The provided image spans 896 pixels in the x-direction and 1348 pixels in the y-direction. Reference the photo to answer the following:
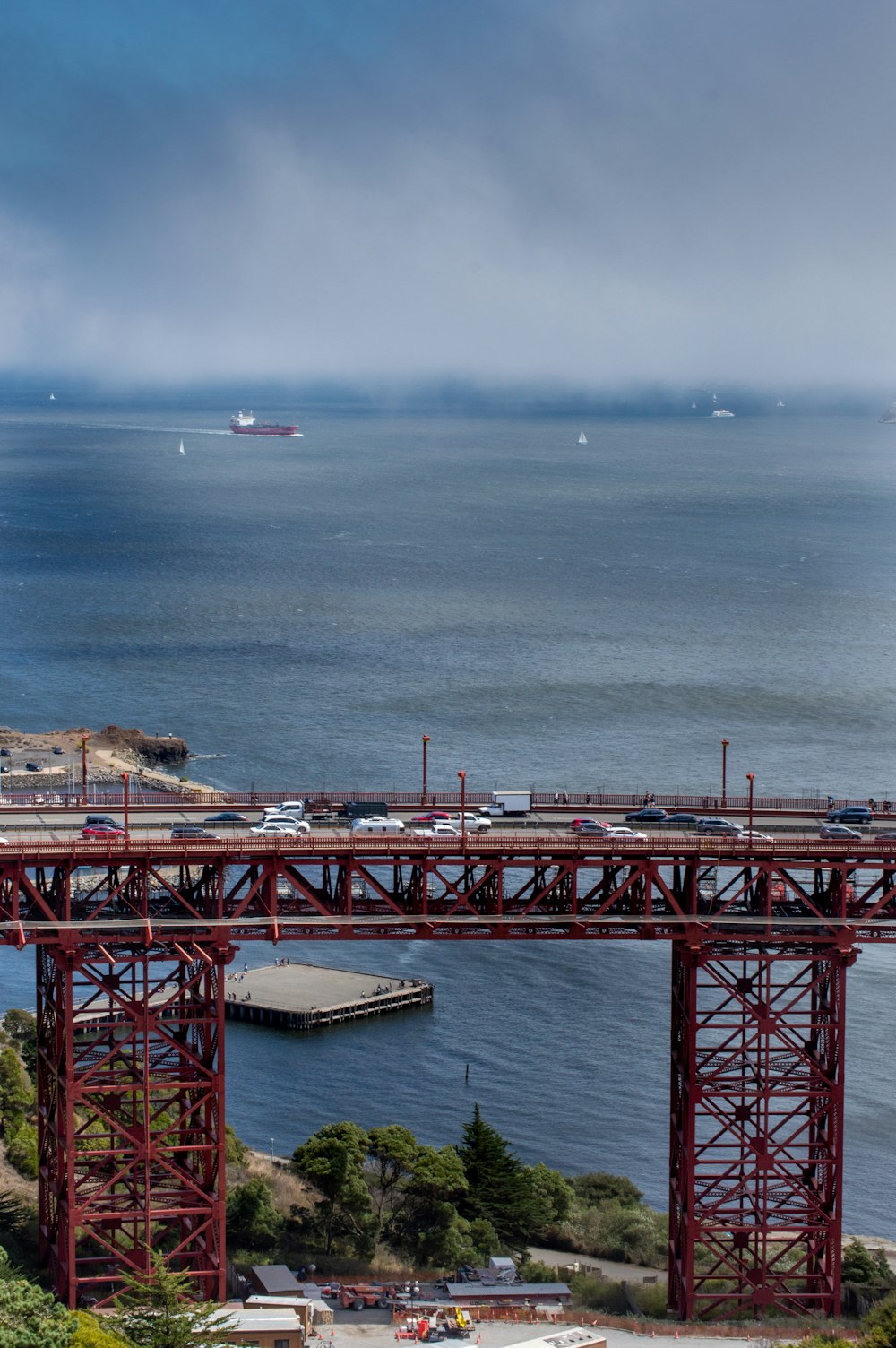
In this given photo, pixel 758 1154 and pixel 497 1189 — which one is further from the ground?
pixel 758 1154

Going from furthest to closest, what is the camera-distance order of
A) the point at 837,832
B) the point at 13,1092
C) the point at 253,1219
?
the point at 13,1092, the point at 253,1219, the point at 837,832

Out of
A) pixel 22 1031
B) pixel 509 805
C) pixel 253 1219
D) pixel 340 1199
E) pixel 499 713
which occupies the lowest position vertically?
pixel 253 1219

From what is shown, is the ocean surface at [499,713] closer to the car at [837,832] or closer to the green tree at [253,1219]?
the green tree at [253,1219]

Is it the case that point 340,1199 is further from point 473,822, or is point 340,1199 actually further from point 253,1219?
point 473,822

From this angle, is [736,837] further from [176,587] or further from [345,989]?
[176,587]

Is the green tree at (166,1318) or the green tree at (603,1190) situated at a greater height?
the green tree at (166,1318)

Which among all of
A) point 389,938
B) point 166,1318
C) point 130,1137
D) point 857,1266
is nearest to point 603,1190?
point 857,1266

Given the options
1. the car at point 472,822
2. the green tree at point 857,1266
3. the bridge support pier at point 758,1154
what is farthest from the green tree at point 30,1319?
the green tree at point 857,1266
